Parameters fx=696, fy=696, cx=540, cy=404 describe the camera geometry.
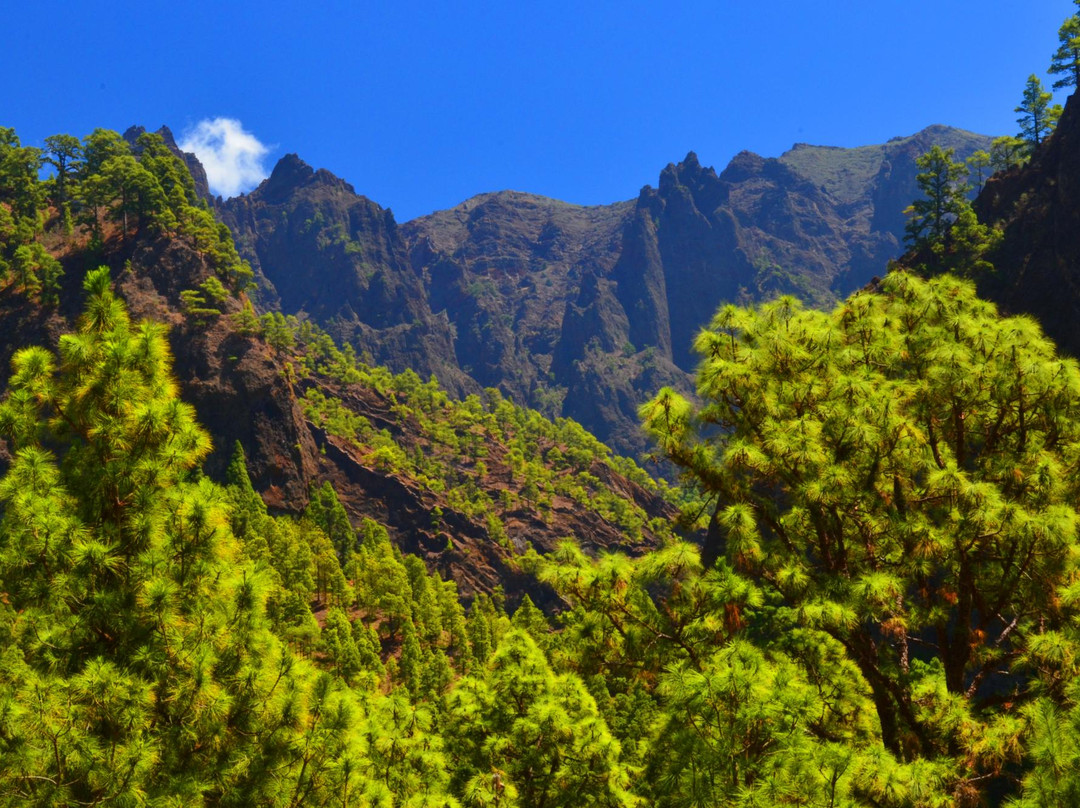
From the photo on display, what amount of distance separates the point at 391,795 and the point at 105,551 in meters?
4.88

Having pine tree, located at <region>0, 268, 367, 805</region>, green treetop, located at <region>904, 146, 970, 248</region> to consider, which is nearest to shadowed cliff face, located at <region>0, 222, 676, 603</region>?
green treetop, located at <region>904, 146, 970, 248</region>

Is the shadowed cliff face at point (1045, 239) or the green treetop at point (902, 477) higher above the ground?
the shadowed cliff face at point (1045, 239)

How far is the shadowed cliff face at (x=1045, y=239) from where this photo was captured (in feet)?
179

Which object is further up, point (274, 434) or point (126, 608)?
point (274, 434)

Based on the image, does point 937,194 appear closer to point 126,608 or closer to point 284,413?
point 126,608

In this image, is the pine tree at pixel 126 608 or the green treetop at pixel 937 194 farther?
the green treetop at pixel 937 194

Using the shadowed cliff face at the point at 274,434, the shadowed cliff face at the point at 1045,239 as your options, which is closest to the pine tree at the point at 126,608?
the shadowed cliff face at the point at 1045,239

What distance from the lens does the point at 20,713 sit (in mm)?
7031

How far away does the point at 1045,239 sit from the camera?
60031 millimetres

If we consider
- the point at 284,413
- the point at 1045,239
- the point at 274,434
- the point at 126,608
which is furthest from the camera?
the point at 284,413

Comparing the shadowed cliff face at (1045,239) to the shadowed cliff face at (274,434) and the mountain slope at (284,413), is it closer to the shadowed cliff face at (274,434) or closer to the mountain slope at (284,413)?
the mountain slope at (284,413)

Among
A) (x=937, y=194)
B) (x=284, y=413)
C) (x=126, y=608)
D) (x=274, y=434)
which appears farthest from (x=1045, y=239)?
(x=274, y=434)

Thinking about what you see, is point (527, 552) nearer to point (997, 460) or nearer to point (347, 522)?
point (347, 522)

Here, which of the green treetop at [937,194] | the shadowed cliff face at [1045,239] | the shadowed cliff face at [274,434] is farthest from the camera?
the shadowed cliff face at [274,434]
